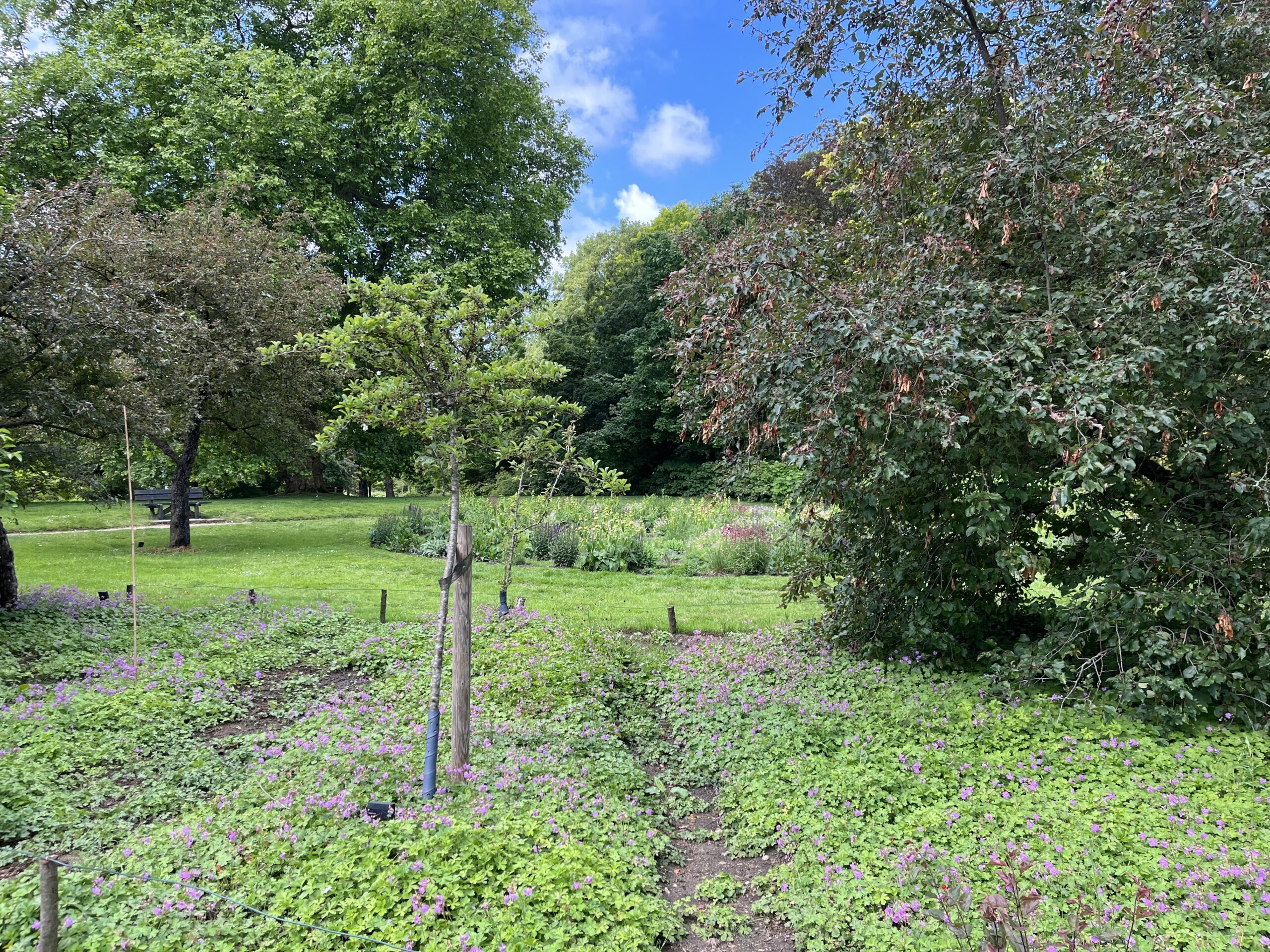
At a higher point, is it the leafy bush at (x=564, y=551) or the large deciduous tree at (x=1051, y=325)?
the large deciduous tree at (x=1051, y=325)

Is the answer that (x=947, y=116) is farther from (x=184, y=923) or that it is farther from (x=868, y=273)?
(x=184, y=923)

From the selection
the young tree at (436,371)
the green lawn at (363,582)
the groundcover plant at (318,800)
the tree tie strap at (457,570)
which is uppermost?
the young tree at (436,371)

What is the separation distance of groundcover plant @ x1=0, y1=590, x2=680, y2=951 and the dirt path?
137 millimetres

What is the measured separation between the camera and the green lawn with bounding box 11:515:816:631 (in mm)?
8148

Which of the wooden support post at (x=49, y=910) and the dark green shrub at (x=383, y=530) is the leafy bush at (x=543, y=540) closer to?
the dark green shrub at (x=383, y=530)

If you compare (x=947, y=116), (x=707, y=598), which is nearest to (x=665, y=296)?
(x=947, y=116)

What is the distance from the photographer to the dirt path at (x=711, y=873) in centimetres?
288

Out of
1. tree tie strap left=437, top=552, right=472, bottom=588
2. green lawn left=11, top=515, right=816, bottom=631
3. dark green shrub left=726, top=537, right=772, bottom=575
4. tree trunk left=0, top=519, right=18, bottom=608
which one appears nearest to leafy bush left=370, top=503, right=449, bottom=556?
green lawn left=11, top=515, right=816, bottom=631

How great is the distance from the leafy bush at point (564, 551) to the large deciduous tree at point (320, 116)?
8.17 m

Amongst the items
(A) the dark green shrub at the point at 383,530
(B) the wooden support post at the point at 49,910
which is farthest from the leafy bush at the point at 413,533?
(B) the wooden support post at the point at 49,910

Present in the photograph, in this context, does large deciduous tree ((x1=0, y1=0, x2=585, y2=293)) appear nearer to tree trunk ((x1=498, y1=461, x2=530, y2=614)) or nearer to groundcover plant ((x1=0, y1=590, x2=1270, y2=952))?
tree trunk ((x1=498, y1=461, x2=530, y2=614))

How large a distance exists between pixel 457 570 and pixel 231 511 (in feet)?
63.0

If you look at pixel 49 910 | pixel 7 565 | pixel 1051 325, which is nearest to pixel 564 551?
pixel 7 565

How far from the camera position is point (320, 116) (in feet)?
48.4
